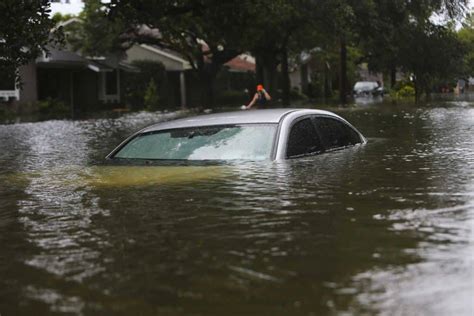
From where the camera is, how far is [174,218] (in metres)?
5.63

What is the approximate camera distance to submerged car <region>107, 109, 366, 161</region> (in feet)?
25.9

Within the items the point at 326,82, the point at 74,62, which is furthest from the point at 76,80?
the point at 326,82

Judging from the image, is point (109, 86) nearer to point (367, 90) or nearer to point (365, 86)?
point (367, 90)

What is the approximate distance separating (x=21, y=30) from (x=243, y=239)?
981cm

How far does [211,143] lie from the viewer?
8.11 m

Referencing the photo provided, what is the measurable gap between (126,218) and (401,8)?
24666mm

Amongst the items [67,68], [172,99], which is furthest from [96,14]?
[172,99]

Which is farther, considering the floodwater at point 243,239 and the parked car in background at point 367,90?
the parked car in background at point 367,90

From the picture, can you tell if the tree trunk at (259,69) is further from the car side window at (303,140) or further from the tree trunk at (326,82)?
the car side window at (303,140)

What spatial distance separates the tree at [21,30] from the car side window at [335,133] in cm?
682

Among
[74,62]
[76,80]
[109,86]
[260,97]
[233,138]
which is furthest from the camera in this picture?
[109,86]

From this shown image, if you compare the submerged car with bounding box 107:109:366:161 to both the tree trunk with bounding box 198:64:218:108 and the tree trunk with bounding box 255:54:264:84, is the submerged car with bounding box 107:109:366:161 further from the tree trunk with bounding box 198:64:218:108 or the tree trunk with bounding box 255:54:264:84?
the tree trunk with bounding box 198:64:218:108

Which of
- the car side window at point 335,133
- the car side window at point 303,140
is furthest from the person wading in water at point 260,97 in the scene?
the car side window at point 303,140

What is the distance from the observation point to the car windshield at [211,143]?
25.8 ft
